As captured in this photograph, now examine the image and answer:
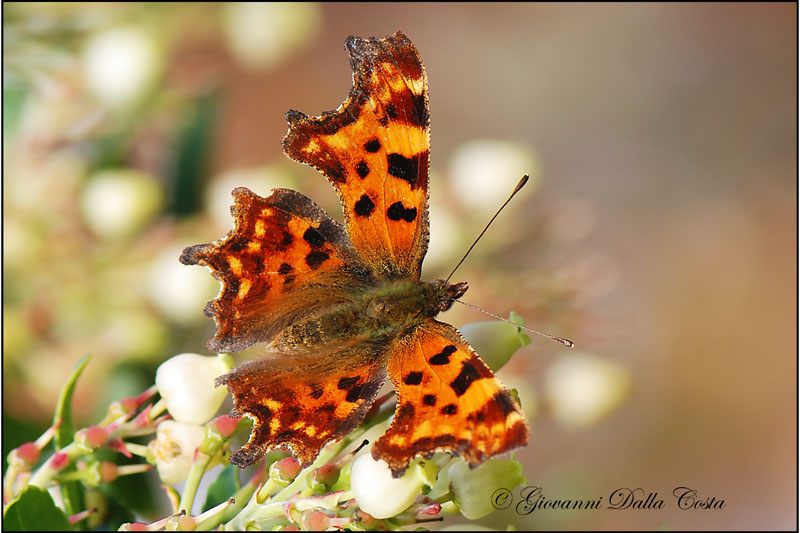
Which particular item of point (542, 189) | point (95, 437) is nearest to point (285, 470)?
point (95, 437)

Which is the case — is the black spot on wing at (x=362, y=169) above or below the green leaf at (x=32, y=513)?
above

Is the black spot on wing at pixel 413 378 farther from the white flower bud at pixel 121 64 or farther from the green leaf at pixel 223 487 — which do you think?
the white flower bud at pixel 121 64

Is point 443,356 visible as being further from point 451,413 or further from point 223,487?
point 223,487

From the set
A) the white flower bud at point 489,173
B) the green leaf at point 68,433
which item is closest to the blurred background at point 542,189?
the white flower bud at point 489,173

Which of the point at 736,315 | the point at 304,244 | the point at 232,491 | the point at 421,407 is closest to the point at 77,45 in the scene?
the point at 304,244

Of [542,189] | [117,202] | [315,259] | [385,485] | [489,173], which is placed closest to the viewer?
[385,485]

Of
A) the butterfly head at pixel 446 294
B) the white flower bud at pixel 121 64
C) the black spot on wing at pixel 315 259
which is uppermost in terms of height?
the white flower bud at pixel 121 64
